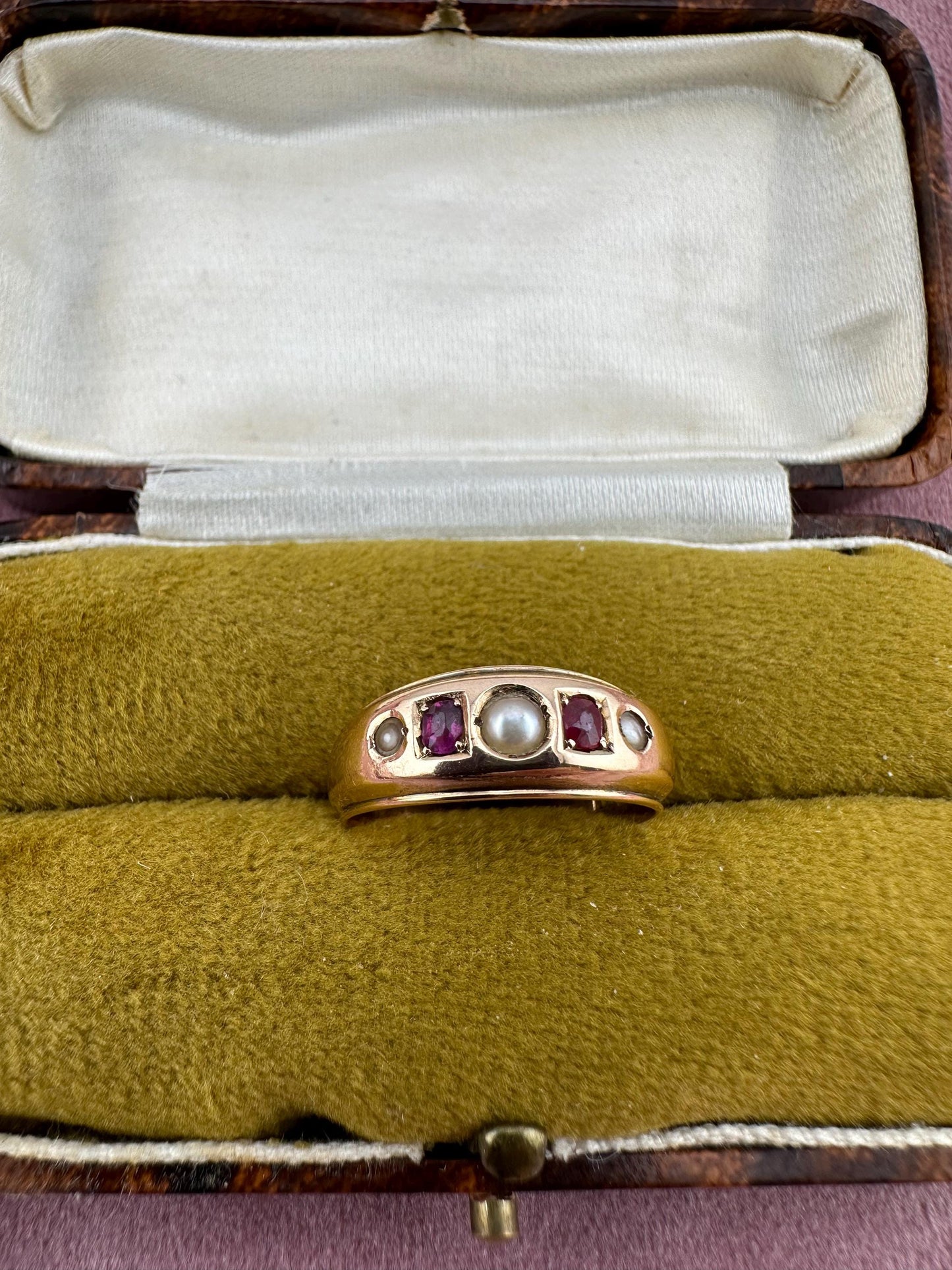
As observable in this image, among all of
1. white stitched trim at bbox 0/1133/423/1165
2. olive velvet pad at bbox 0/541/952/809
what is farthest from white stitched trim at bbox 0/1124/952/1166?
olive velvet pad at bbox 0/541/952/809

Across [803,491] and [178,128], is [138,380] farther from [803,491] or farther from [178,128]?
[803,491]

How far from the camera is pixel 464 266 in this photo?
706mm

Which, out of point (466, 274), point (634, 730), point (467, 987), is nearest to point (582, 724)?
point (634, 730)

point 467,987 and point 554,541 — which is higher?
point 554,541

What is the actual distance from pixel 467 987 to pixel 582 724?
0.16m

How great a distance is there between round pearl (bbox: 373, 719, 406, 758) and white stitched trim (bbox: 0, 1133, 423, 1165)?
0.70 feet

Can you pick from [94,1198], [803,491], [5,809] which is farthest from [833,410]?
[94,1198]

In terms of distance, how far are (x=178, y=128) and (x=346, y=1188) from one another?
0.73m

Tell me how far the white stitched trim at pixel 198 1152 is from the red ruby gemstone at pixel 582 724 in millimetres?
238

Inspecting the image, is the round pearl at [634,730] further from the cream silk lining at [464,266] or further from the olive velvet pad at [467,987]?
the cream silk lining at [464,266]

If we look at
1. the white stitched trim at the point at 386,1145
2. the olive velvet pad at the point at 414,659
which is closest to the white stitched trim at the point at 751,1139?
the white stitched trim at the point at 386,1145

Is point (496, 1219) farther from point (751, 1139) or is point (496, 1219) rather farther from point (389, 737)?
point (389, 737)

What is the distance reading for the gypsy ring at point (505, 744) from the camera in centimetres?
40

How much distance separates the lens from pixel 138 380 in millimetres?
668
